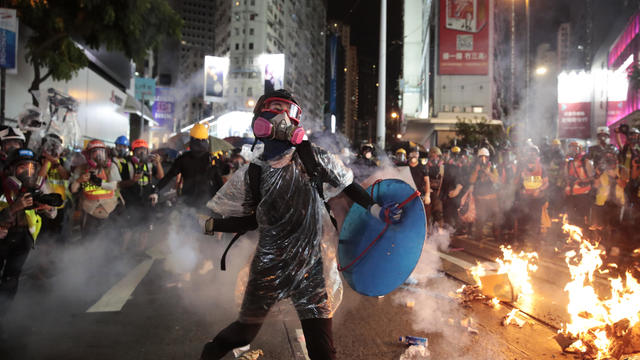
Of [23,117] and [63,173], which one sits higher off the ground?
[23,117]

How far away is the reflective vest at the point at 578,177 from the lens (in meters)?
8.76

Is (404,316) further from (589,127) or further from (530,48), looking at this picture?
(530,48)

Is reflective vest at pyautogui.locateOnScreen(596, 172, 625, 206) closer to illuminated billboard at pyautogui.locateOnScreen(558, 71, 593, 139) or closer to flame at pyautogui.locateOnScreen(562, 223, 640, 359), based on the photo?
flame at pyautogui.locateOnScreen(562, 223, 640, 359)

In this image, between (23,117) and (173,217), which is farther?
(23,117)

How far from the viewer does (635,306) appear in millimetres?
3387

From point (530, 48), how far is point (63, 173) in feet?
382

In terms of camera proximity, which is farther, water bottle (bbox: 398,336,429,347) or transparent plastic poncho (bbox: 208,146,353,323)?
water bottle (bbox: 398,336,429,347)

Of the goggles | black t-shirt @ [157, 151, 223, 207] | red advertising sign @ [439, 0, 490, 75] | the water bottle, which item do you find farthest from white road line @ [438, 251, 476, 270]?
red advertising sign @ [439, 0, 490, 75]

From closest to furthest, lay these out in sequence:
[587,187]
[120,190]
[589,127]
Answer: [120,190], [587,187], [589,127]

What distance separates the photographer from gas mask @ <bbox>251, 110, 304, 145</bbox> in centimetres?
255

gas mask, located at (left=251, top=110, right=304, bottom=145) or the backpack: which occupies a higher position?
gas mask, located at (left=251, top=110, right=304, bottom=145)

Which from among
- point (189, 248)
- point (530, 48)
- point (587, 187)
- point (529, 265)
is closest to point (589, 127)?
point (587, 187)

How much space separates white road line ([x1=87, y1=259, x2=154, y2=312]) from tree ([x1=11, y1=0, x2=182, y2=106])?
5.94 metres

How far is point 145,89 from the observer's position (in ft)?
90.1
